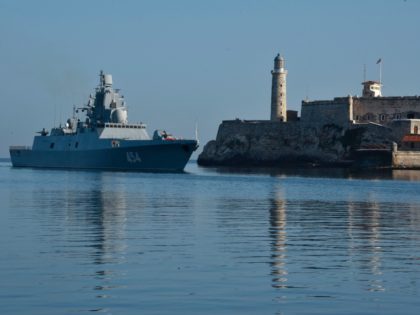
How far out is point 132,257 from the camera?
1503 centimetres

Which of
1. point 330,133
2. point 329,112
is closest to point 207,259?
point 330,133

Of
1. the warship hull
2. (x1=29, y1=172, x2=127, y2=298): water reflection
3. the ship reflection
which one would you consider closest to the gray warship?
the warship hull

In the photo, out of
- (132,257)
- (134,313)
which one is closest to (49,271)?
(132,257)

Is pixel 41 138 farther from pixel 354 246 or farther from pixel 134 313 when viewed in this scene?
pixel 134 313

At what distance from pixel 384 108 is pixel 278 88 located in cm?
985

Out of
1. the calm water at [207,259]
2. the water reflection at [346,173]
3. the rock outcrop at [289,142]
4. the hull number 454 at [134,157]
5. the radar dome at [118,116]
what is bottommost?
→ the calm water at [207,259]

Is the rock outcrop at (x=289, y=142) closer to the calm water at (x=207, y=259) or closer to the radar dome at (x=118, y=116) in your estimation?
the radar dome at (x=118, y=116)

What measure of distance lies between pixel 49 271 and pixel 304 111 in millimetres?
75346

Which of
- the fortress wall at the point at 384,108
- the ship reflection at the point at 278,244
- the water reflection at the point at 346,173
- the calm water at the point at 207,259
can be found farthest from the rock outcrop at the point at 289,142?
the calm water at the point at 207,259

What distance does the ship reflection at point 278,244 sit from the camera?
13.1 meters

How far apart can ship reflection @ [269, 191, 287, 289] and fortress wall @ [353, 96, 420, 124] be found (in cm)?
5515

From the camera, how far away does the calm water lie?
11.3 metres

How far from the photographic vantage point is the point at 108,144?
66.8m

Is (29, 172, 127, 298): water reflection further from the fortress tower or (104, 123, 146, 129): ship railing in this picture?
the fortress tower
